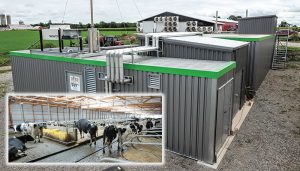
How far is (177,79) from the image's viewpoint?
8.77 m

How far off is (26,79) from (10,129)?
11.5m

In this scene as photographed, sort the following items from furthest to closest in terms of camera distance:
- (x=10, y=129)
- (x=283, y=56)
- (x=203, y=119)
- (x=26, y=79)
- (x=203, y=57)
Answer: (x=283, y=56) < (x=26, y=79) < (x=203, y=57) < (x=203, y=119) < (x=10, y=129)

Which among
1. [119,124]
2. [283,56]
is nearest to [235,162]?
[119,124]

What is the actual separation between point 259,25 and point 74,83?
62.3 feet

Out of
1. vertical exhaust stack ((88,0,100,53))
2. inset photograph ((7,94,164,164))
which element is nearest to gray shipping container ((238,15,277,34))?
vertical exhaust stack ((88,0,100,53))

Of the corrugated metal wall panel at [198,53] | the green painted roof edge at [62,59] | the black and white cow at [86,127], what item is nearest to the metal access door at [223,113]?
the corrugated metal wall panel at [198,53]

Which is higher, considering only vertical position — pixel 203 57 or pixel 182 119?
pixel 203 57

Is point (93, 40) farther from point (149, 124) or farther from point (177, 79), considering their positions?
point (149, 124)

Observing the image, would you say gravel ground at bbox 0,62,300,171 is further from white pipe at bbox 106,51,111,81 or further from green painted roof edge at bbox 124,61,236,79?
white pipe at bbox 106,51,111,81

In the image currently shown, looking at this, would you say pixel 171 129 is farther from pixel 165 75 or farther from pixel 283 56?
pixel 283 56

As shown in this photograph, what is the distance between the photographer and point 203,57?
11.0m

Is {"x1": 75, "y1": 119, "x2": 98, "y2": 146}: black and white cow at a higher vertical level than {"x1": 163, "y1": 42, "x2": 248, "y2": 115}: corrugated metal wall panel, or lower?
lower

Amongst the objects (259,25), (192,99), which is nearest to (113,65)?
(192,99)

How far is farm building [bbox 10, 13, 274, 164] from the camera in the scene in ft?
27.8
